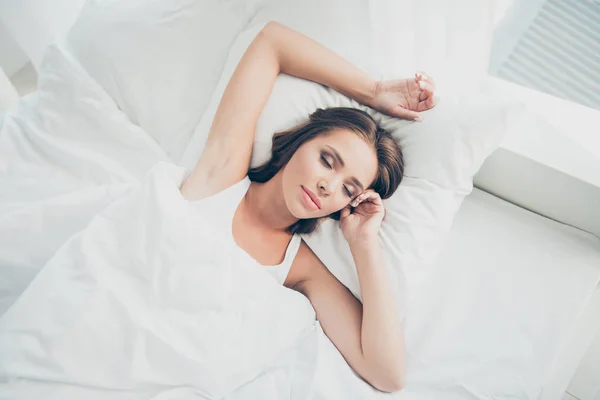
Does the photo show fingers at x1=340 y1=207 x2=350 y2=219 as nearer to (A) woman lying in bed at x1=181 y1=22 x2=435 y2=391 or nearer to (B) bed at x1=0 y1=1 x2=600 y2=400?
(A) woman lying in bed at x1=181 y1=22 x2=435 y2=391

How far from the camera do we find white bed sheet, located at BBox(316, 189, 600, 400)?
0.96m

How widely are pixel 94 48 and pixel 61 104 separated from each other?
0.18m

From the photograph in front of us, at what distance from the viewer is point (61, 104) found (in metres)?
1.18

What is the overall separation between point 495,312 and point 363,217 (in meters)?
0.39

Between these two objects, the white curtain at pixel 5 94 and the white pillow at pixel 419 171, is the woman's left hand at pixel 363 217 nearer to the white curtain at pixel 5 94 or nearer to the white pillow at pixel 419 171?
the white pillow at pixel 419 171

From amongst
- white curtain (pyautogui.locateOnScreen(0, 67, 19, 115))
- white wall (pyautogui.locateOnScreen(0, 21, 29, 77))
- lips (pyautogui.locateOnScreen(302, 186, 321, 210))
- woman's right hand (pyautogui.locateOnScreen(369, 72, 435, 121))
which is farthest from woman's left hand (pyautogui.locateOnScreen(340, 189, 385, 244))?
white wall (pyautogui.locateOnScreen(0, 21, 29, 77))

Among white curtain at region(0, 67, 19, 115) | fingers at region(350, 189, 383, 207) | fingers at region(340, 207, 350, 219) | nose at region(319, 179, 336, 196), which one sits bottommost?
white curtain at region(0, 67, 19, 115)

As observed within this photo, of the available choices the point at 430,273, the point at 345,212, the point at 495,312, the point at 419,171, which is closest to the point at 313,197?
the point at 345,212

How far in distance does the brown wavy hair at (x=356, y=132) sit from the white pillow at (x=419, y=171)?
26 mm

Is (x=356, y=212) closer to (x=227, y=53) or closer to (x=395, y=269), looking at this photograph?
(x=395, y=269)

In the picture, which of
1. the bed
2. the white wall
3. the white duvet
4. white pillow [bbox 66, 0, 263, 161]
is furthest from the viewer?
the white wall

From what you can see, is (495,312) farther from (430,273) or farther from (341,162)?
(341,162)

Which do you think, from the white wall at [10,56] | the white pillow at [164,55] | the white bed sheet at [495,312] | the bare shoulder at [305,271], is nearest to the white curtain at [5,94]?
the white pillow at [164,55]

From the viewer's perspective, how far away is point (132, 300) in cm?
83
